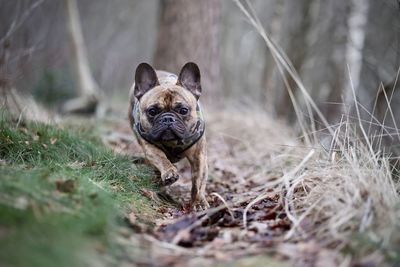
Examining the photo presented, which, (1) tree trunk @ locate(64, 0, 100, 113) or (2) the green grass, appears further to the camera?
(1) tree trunk @ locate(64, 0, 100, 113)

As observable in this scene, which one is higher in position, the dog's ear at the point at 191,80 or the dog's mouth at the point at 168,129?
the dog's ear at the point at 191,80

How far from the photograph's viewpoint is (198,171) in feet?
16.3

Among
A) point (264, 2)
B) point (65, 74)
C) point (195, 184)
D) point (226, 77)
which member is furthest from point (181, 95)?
point (264, 2)

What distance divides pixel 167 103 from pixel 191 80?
Answer: 568mm

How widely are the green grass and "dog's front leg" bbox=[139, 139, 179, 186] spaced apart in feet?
0.77

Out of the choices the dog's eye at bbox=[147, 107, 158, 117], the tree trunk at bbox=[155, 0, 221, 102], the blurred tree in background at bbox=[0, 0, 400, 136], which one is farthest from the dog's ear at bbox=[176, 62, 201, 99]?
the tree trunk at bbox=[155, 0, 221, 102]

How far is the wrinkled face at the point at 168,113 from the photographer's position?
186 inches

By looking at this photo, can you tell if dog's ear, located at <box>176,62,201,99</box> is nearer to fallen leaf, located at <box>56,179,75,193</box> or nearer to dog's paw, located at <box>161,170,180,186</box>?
dog's paw, located at <box>161,170,180,186</box>

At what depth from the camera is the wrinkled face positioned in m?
4.73

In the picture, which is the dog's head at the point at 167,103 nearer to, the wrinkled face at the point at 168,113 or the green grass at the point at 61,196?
the wrinkled face at the point at 168,113

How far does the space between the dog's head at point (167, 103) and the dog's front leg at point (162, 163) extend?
13 cm

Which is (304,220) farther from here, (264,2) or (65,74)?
(264,2)

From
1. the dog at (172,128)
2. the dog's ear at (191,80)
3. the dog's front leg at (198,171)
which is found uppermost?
the dog's ear at (191,80)

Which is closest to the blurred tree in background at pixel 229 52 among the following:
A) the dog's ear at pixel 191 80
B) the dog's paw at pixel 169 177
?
the dog's ear at pixel 191 80
